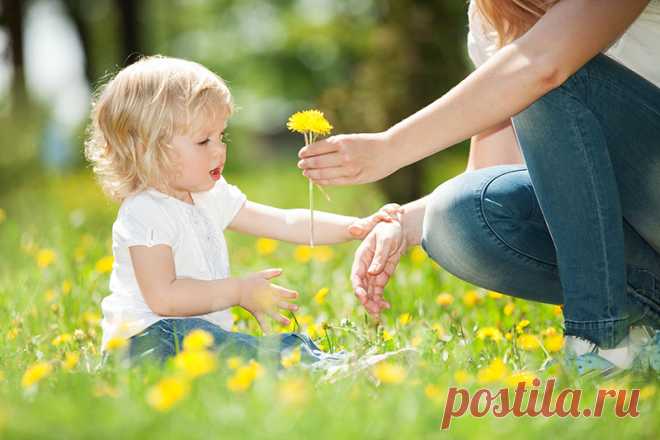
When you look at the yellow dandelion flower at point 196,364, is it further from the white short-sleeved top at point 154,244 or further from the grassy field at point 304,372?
the white short-sleeved top at point 154,244

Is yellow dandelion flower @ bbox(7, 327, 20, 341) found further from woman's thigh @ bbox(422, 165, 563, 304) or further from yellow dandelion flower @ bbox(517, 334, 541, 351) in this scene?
yellow dandelion flower @ bbox(517, 334, 541, 351)

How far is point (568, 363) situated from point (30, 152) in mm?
5453

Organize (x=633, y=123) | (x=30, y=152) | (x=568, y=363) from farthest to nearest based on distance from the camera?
(x=30, y=152) → (x=633, y=123) → (x=568, y=363)

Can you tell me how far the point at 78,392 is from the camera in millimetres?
1611

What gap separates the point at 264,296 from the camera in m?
2.14

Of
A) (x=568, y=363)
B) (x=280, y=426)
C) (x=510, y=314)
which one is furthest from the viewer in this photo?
(x=510, y=314)

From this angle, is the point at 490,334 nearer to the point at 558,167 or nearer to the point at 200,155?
the point at 558,167

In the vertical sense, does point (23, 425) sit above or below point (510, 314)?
above

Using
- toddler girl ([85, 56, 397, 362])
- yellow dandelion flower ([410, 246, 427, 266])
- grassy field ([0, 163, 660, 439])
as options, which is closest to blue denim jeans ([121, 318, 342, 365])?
toddler girl ([85, 56, 397, 362])

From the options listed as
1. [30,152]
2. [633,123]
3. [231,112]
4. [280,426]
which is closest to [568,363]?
[633,123]

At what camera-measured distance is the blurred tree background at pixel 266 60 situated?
19.6ft

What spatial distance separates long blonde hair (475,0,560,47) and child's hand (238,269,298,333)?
90 cm

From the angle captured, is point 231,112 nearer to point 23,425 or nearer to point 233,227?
point 233,227

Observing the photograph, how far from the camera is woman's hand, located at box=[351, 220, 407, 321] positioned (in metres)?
2.45
